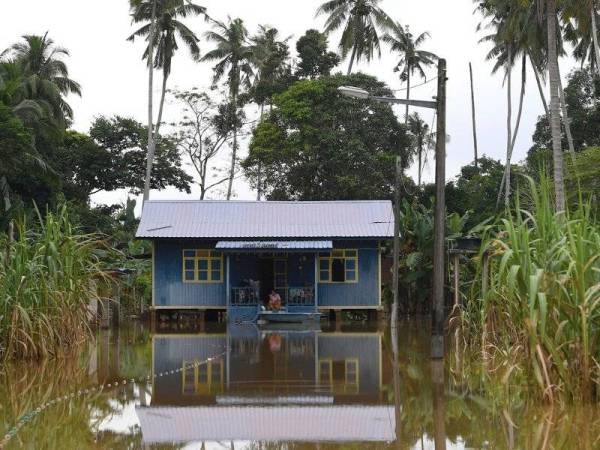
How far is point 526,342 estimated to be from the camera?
9.93m

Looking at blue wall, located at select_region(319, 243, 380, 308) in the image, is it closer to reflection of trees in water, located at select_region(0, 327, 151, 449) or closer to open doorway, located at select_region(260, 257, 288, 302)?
open doorway, located at select_region(260, 257, 288, 302)

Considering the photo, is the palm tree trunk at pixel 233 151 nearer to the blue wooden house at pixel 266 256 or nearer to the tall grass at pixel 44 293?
the blue wooden house at pixel 266 256

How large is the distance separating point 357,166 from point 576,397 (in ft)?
101

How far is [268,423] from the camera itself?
9.38 metres

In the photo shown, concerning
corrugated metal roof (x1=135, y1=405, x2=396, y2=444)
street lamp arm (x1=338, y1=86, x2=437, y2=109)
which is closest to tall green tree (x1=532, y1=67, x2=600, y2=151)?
street lamp arm (x1=338, y1=86, x2=437, y2=109)

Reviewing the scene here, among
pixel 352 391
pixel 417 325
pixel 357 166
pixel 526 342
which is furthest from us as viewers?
pixel 357 166

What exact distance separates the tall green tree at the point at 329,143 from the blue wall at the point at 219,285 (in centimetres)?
986

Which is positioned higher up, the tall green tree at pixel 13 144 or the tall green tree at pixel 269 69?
the tall green tree at pixel 269 69

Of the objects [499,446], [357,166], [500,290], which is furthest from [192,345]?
[357,166]

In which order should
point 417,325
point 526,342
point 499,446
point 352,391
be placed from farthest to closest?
point 417,325, point 352,391, point 526,342, point 499,446

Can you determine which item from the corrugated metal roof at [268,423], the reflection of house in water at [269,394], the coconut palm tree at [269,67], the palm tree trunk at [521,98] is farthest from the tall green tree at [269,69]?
the corrugated metal roof at [268,423]

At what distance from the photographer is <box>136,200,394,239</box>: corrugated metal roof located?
2931cm

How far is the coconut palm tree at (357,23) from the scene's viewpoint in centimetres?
4481

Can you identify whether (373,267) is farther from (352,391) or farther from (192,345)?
(352,391)
